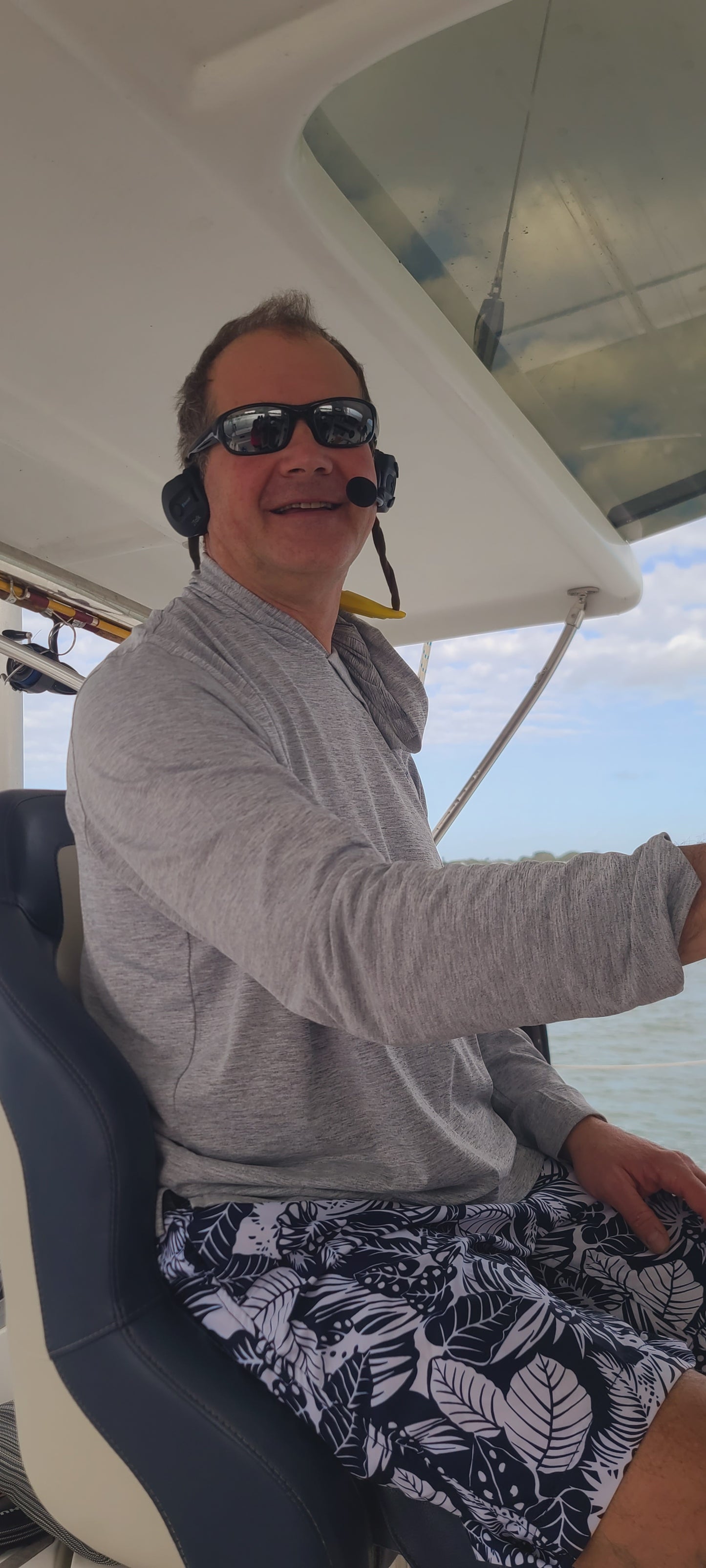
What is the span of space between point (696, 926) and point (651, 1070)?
6364 mm

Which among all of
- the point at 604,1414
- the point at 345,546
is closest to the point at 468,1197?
the point at 604,1414

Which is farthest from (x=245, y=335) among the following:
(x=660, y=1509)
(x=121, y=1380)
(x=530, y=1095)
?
(x=660, y=1509)

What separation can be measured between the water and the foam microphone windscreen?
16.0 ft

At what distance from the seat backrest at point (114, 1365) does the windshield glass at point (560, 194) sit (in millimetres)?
1041

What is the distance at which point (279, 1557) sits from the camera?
0.71 metres

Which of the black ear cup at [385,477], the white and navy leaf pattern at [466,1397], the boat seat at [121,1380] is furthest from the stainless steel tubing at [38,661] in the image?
the white and navy leaf pattern at [466,1397]

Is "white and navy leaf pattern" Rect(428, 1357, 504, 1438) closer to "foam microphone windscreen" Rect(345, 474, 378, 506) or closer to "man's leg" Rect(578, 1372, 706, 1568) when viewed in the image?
"man's leg" Rect(578, 1372, 706, 1568)

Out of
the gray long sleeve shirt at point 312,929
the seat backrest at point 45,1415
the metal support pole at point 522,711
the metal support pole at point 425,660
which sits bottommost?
Answer: the seat backrest at point 45,1415

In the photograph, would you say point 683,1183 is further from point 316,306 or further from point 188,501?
point 316,306

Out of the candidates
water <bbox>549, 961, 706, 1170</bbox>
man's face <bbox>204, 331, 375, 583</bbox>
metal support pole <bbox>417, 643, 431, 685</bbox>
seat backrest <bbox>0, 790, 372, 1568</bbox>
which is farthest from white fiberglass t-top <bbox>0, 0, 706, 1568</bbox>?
water <bbox>549, 961, 706, 1170</bbox>

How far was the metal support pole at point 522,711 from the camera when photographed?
7.50 feet

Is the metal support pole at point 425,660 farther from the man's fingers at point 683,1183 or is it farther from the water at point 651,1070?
the water at point 651,1070

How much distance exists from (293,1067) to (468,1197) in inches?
9.5

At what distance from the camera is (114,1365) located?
2.48 feet
